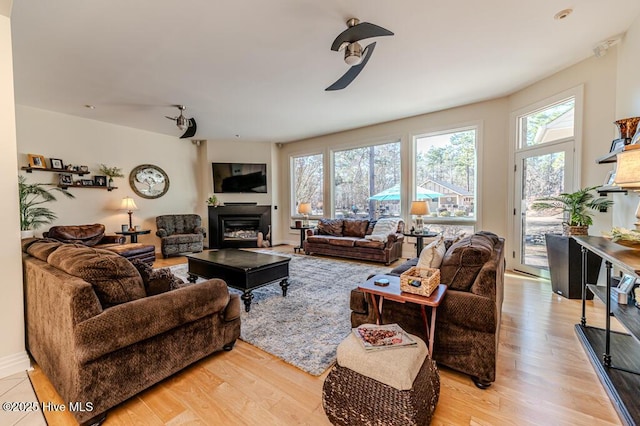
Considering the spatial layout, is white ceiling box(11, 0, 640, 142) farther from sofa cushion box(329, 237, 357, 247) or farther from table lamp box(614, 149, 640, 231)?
sofa cushion box(329, 237, 357, 247)

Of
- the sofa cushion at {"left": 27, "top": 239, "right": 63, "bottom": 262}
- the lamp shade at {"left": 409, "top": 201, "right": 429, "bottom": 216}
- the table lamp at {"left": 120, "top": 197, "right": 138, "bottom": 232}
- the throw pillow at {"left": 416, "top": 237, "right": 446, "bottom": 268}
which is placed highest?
the table lamp at {"left": 120, "top": 197, "right": 138, "bottom": 232}

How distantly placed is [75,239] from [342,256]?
4.74 meters

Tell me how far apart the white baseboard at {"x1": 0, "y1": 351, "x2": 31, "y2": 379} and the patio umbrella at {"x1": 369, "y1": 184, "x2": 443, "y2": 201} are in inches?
215

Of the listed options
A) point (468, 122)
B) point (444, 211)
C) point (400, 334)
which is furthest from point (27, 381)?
point (468, 122)

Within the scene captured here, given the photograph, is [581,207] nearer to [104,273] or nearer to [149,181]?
[104,273]

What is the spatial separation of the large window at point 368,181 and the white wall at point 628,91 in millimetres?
3254

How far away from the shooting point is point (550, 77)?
379 centimetres

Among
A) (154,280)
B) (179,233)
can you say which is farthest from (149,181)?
(154,280)

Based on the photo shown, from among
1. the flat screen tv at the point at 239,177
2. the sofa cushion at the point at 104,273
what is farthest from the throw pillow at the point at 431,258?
the flat screen tv at the point at 239,177

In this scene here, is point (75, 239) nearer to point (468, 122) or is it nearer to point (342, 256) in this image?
point (342, 256)

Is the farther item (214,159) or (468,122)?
(214,159)

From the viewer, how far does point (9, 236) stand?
1913mm

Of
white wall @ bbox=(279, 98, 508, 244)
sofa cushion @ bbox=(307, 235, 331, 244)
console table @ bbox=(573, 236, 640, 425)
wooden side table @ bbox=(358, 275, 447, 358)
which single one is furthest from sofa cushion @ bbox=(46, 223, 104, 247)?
console table @ bbox=(573, 236, 640, 425)

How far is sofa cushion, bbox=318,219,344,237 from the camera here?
6096 millimetres
